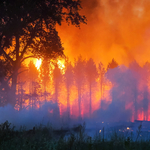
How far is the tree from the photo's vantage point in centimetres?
974

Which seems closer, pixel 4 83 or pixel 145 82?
pixel 4 83

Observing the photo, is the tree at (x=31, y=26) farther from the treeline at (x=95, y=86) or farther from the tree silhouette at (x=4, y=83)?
the treeline at (x=95, y=86)

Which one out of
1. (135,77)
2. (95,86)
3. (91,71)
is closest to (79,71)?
(91,71)

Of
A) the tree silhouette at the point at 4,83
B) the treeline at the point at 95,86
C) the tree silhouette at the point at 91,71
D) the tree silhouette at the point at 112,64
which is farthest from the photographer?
the tree silhouette at the point at 112,64

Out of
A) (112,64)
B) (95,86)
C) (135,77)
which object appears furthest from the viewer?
(112,64)

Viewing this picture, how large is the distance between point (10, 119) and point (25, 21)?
6892mm

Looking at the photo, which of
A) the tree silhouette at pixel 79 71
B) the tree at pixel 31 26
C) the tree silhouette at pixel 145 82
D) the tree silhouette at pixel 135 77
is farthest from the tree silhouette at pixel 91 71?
the tree at pixel 31 26

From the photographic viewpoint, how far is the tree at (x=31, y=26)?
9.74 m

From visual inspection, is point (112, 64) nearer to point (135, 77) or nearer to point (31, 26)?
point (135, 77)

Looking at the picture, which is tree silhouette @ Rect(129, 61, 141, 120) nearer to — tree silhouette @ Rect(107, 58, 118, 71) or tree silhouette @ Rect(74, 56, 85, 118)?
tree silhouette @ Rect(107, 58, 118, 71)

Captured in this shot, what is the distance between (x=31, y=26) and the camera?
35.4ft

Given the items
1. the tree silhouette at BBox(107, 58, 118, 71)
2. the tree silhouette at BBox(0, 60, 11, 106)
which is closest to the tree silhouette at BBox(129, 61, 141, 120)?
the tree silhouette at BBox(107, 58, 118, 71)

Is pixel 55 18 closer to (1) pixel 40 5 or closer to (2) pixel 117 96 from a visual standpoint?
Result: (1) pixel 40 5

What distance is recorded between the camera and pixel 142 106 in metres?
36.9
